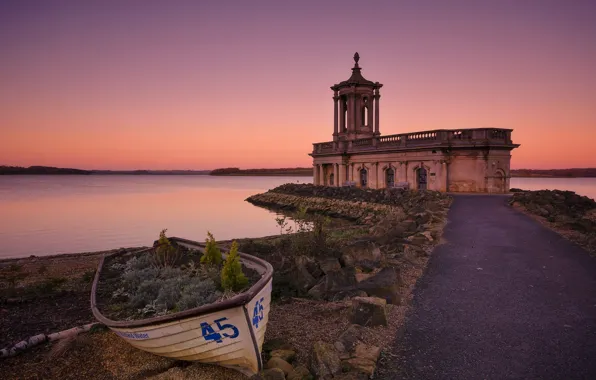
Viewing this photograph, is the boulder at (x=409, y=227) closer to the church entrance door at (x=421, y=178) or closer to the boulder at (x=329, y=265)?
the boulder at (x=329, y=265)

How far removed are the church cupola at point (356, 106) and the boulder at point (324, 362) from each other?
38.8 meters

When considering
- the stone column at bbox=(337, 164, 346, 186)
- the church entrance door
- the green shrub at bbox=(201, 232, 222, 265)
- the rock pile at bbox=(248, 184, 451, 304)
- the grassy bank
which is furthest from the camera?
the stone column at bbox=(337, 164, 346, 186)

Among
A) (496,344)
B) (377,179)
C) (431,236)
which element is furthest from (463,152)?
(496,344)

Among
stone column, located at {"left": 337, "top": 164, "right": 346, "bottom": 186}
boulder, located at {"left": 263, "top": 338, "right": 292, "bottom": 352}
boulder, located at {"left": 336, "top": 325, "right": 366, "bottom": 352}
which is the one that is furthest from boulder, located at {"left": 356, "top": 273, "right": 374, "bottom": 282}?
stone column, located at {"left": 337, "top": 164, "right": 346, "bottom": 186}

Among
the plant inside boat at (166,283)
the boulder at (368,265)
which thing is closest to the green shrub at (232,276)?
the plant inside boat at (166,283)

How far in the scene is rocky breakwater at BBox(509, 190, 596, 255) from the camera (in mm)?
12461

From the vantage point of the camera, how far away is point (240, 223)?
116ft

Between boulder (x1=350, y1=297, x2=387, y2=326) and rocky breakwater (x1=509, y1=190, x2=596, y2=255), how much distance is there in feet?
26.6

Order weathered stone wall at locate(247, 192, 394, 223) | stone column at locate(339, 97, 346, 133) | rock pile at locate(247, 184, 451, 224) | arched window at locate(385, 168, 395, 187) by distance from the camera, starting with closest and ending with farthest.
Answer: rock pile at locate(247, 184, 451, 224), weathered stone wall at locate(247, 192, 394, 223), arched window at locate(385, 168, 395, 187), stone column at locate(339, 97, 346, 133)

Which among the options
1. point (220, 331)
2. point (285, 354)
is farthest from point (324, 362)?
point (220, 331)

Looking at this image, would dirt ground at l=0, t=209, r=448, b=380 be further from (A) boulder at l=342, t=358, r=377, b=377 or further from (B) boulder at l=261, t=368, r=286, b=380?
(B) boulder at l=261, t=368, r=286, b=380

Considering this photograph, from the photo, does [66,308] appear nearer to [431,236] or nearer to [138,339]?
[138,339]

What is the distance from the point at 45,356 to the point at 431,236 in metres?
11.4

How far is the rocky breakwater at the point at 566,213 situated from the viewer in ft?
40.9
